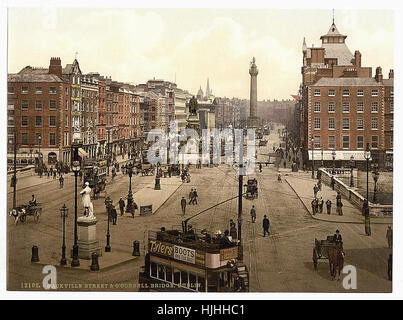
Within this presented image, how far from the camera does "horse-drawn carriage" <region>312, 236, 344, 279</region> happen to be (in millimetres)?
17908

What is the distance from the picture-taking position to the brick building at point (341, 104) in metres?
22.9

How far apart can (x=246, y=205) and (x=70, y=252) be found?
8.43m

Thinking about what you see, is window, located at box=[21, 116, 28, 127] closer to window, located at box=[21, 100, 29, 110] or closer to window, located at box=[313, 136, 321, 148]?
window, located at box=[21, 100, 29, 110]

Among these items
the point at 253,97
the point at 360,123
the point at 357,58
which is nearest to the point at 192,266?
the point at 253,97

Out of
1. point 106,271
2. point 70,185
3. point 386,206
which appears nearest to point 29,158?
point 70,185

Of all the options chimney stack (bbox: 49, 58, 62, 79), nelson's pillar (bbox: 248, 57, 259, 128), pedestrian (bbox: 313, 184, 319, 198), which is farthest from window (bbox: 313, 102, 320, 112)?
chimney stack (bbox: 49, 58, 62, 79)

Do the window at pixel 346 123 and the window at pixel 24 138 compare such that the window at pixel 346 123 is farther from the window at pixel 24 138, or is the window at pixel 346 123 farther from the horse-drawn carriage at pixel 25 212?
the window at pixel 24 138

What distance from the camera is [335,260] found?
17938 mm

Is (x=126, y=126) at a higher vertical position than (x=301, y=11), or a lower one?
lower

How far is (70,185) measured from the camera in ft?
79.7

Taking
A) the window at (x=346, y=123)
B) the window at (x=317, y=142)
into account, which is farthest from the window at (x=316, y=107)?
the window at (x=346, y=123)

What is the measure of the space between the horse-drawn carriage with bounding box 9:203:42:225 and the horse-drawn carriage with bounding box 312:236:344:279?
11.7 meters
